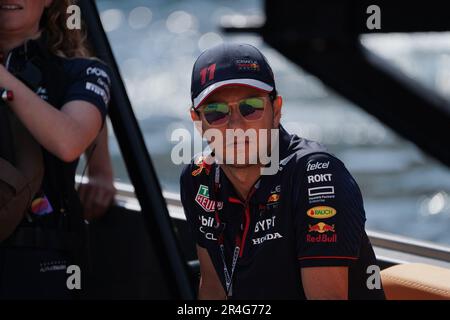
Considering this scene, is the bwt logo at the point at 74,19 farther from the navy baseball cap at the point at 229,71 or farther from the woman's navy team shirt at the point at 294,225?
the woman's navy team shirt at the point at 294,225

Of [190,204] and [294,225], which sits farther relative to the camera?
[190,204]

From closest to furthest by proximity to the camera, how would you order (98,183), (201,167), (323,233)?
(323,233) < (201,167) < (98,183)

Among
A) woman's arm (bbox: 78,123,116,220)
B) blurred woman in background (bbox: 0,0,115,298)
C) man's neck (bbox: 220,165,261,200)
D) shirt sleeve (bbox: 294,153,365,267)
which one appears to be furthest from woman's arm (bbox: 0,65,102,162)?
woman's arm (bbox: 78,123,116,220)

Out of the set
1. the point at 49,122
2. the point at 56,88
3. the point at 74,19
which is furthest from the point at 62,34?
the point at 49,122

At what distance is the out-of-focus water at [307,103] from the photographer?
13.3 metres

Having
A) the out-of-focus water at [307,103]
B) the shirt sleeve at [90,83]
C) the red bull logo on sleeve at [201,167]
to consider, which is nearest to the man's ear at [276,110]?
the red bull logo on sleeve at [201,167]

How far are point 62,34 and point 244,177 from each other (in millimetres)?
627

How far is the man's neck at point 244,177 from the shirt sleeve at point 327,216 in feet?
0.41

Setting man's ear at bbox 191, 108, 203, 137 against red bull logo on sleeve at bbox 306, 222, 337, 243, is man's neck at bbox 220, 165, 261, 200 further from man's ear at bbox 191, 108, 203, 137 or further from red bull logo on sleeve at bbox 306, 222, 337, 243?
red bull logo on sleeve at bbox 306, 222, 337, 243

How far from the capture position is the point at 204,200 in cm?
229

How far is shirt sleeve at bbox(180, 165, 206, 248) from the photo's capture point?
2322 millimetres

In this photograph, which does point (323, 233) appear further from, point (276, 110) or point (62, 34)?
point (62, 34)

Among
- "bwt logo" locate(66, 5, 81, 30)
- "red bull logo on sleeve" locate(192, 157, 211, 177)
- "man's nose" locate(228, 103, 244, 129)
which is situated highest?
"bwt logo" locate(66, 5, 81, 30)

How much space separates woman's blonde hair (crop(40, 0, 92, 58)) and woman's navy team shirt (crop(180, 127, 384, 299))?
505mm
